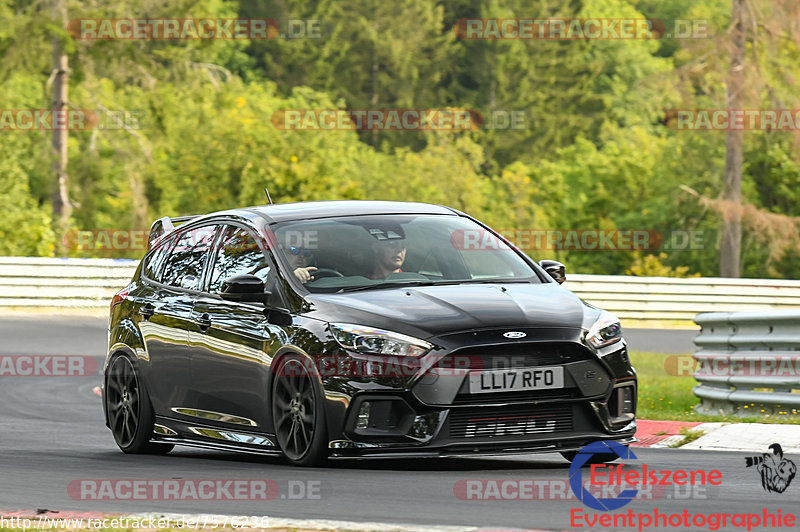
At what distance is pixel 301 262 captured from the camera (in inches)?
377

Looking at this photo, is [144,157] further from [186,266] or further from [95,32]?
[186,266]

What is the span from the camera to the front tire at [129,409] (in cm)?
1094

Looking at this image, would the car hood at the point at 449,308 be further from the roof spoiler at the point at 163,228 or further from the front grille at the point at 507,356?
the roof spoiler at the point at 163,228

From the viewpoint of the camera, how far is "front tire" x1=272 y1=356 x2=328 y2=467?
8.79m

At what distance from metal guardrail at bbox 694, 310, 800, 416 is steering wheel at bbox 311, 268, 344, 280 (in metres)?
4.57

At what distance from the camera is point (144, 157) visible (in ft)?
154

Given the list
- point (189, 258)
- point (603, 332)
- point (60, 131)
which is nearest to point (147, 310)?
point (189, 258)

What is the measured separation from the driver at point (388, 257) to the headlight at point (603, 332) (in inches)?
52.8

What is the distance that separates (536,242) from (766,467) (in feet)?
129

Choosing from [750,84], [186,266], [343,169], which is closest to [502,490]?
[186,266]

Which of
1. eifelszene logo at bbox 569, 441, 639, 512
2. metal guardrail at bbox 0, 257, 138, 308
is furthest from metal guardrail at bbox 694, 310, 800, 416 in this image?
metal guardrail at bbox 0, 257, 138, 308

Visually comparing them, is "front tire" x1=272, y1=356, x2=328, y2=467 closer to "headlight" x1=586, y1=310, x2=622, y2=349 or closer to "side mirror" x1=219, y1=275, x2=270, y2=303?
"side mirror" x1=219, y1=275, x2=270, y2=303

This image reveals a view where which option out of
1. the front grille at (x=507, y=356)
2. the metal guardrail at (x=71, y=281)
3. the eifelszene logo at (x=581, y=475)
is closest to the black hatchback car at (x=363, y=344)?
the front grille at (x=507, y=356)

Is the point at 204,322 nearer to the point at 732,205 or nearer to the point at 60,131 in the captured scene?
the point at 732,205
